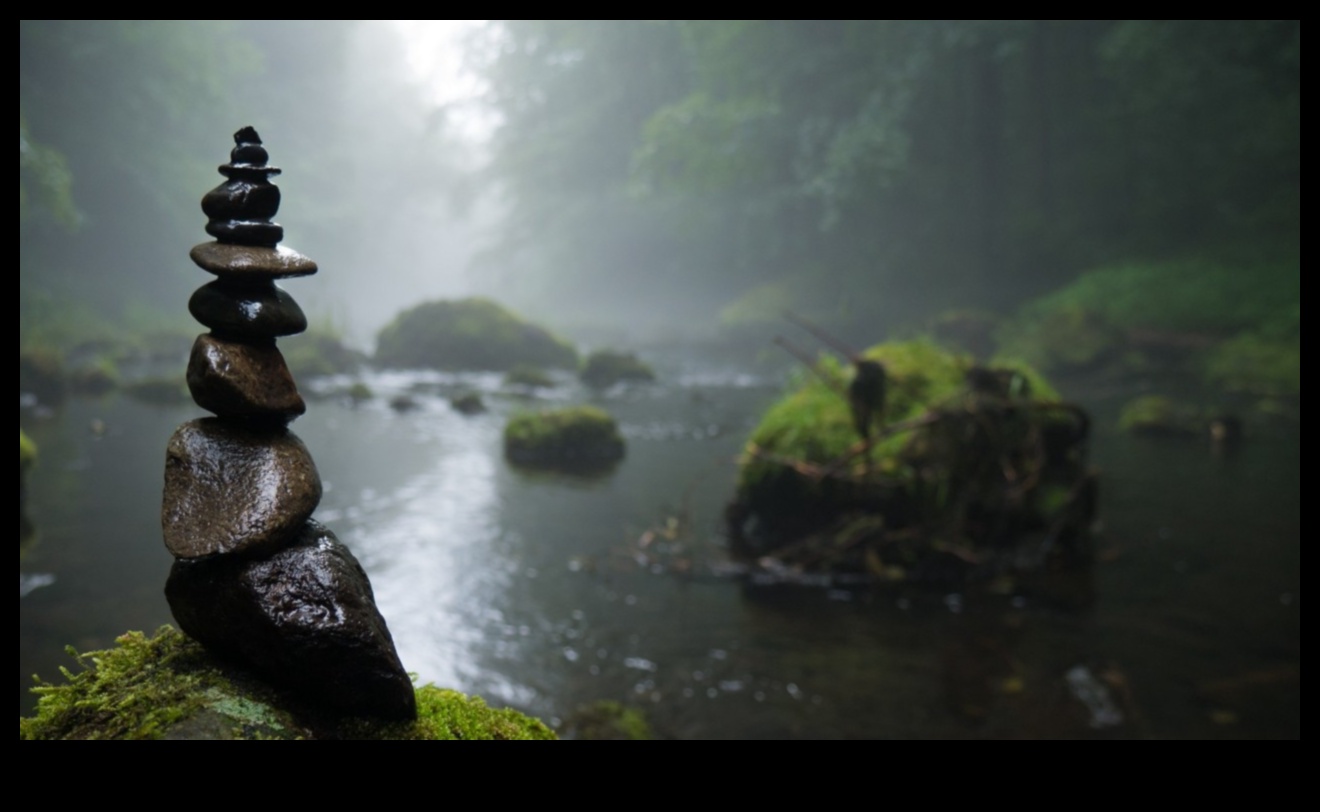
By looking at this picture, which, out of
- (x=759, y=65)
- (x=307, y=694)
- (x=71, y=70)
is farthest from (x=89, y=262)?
(x=307, y=694)

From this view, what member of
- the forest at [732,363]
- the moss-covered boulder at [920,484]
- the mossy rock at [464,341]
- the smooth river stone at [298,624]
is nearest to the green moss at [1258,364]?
the forest at [732,363]

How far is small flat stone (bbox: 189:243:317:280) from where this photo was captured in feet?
6.23

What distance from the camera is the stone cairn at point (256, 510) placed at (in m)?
1.83

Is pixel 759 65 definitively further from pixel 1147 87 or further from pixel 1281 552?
pixel 1281 552

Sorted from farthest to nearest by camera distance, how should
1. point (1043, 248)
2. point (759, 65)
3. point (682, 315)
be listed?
point (682, 315) → point (759, 65) → point (1043, 248)

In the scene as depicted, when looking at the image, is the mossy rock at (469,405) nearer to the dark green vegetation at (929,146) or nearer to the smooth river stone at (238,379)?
the smooth river stone at (238,379)

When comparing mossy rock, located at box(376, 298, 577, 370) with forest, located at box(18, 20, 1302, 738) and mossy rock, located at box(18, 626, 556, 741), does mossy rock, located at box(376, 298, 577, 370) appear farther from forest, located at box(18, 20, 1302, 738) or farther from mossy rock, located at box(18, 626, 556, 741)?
mossy rock, located at box(18, 626, 556, 741)

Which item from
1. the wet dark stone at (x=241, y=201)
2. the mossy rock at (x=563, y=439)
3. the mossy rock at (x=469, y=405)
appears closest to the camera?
the wet dark stone at (x=241, y=201)

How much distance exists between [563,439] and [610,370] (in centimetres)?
900

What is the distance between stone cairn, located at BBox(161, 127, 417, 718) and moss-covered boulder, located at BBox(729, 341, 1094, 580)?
19.8ft

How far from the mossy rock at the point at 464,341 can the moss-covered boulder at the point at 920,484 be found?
1634 centimetres

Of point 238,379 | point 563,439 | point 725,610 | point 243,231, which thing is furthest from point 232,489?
point 563,439

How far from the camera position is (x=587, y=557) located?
8.38 metres

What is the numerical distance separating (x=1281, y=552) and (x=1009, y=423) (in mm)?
2900
